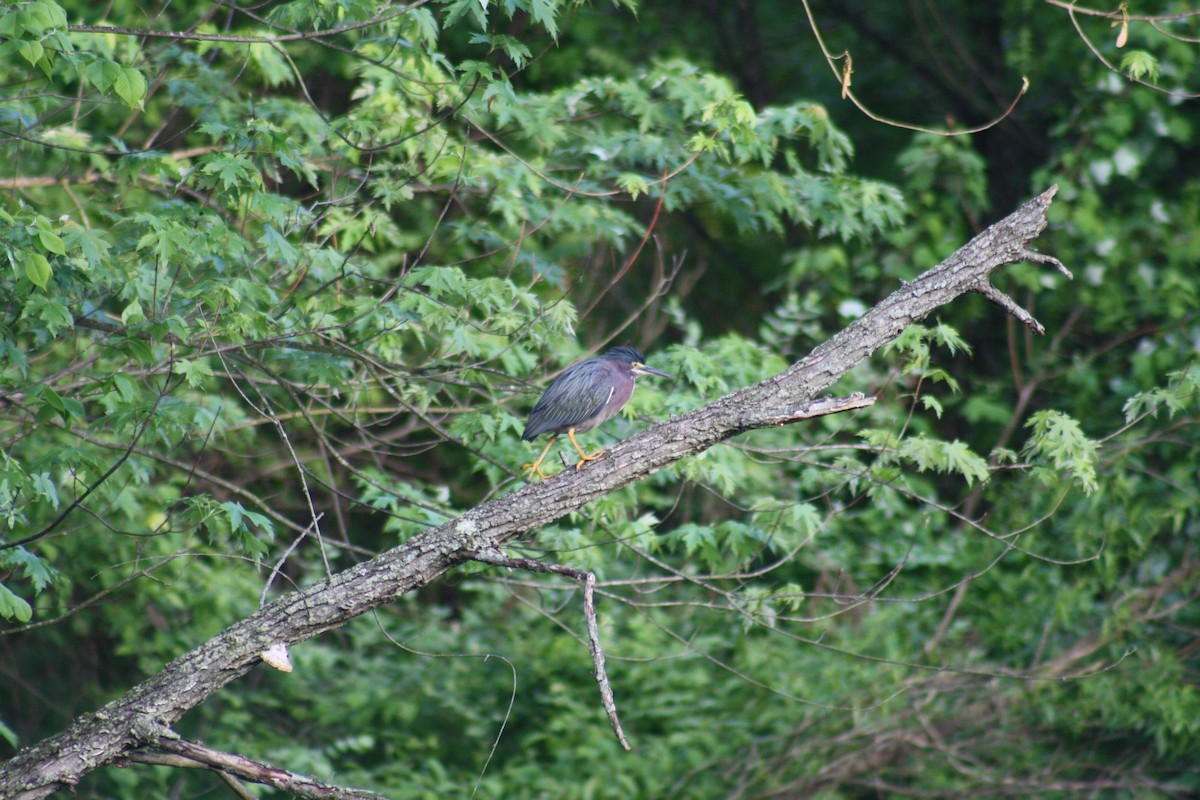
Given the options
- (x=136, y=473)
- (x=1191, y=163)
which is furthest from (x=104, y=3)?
(x=1191, y=163)

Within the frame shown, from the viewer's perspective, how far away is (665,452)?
3.48 meters

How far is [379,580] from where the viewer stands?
3.42 m

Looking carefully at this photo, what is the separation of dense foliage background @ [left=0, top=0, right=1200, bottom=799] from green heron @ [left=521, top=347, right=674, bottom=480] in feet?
0.55

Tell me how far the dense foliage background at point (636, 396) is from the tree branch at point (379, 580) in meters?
0.22

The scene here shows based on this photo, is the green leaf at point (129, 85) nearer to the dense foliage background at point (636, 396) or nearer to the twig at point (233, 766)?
the dense foliage background at point (636, 396)

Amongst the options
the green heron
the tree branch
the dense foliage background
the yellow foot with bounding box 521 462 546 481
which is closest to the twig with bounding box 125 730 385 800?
the tree branch

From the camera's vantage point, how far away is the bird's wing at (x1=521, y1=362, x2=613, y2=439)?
4.69 m

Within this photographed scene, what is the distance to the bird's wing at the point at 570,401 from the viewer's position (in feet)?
15.4

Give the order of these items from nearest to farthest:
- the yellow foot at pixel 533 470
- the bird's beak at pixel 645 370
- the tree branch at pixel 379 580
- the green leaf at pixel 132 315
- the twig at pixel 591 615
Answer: the twig at pixel 591 615, the tree branch at pixel 379 580, the green leaf at pixel 132 315, the yellow foot at pixel 533 470, the bird's beak at pixel 645 370

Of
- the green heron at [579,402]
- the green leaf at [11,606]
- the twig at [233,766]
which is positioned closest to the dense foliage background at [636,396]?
the green leaf at [11,606]

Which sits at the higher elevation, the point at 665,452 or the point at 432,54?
the point at 432,54

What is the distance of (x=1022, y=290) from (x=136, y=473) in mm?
6360

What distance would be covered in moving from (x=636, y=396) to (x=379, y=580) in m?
2.22

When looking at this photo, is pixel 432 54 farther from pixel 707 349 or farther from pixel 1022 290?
pixel 1022 290
